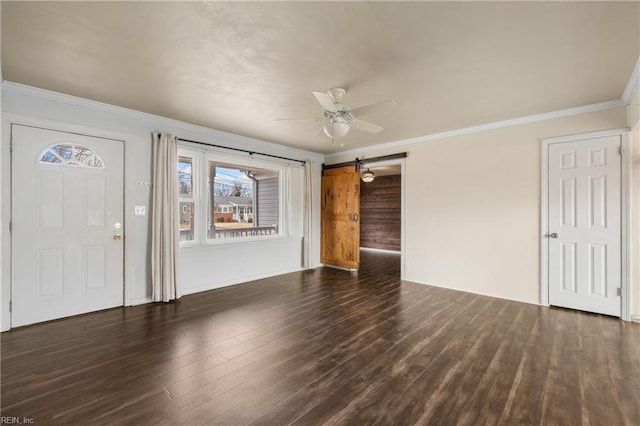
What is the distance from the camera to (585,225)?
3625 millimetres

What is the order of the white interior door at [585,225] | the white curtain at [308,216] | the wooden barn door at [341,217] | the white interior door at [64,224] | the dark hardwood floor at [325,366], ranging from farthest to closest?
the white curtain at [308,216] < the wooden barn door at [341,217] < the white interior door at [585,225] < the white interior door at [64,224] < the dark hardwood floor at [325,366]

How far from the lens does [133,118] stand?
3.87 meters

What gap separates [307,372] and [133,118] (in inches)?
154

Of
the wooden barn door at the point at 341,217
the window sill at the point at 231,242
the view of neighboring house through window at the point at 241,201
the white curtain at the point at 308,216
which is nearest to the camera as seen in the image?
the window sill at the point at 231,242

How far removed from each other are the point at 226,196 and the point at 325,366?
366 centimetres

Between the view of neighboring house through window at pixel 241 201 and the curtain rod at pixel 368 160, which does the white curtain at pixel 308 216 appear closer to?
the curtain rod at pixel 368 160

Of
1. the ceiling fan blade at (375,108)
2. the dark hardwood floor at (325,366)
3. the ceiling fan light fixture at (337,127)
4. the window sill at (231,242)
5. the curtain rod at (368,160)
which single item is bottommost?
the dark hardwood floor at (325,366)

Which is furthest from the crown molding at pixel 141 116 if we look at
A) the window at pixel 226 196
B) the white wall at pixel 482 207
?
the white wall at pixel 482 207

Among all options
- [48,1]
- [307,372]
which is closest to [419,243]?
[307,372]

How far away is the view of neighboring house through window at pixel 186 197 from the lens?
447cm

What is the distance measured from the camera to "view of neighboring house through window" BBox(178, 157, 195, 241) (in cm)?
447

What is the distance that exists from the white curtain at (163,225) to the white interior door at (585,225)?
529cm

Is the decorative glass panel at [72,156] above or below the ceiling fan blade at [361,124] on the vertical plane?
below

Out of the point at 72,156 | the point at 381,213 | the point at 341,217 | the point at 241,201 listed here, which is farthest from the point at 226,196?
the point at 381,213
